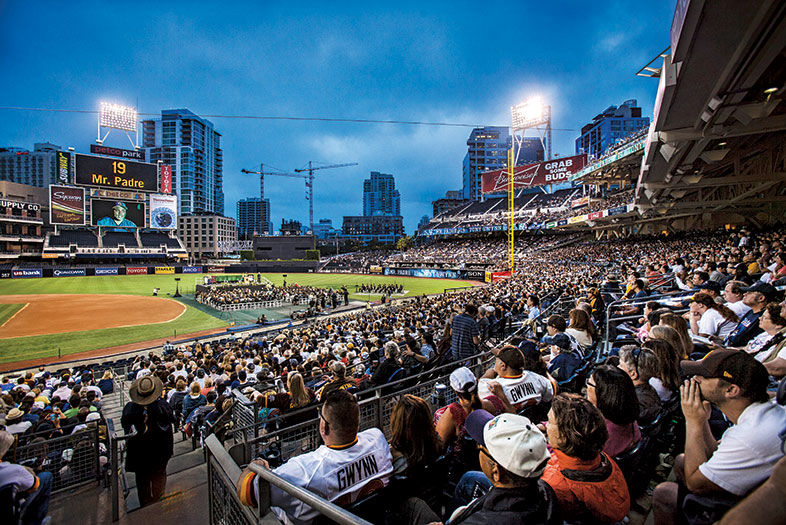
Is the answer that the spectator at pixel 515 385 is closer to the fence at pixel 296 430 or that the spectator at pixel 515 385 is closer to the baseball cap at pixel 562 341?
the fence at pixel 296 430

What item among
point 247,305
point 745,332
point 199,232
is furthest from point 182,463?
point 199,232

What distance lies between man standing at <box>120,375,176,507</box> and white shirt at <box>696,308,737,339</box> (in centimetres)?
782

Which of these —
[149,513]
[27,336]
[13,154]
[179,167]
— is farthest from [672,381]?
[13,154]

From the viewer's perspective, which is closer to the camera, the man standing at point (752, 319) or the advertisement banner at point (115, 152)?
the man standing at point (752, 319)

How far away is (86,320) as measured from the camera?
24109 millimetres

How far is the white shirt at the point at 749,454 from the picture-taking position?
1747 mm

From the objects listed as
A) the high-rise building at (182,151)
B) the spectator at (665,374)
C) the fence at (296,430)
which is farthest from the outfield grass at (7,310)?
the high-rise building at (182,151)

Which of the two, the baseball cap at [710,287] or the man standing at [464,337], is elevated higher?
the baseball cap at [710,287]

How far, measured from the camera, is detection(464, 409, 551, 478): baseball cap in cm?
169

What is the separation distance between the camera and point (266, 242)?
258 ft

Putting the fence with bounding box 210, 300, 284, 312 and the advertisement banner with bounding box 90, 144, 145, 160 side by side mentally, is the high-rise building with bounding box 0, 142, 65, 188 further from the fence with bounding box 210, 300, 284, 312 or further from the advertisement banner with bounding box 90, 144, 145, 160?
the fence with bounding box 210, 300, 284, 312

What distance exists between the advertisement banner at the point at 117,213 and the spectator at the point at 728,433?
7894cm

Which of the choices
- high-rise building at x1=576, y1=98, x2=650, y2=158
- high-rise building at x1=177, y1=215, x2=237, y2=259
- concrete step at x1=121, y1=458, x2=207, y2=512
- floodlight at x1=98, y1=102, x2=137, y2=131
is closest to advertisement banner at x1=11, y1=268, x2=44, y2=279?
floodlight at x1=98, y1=102, x2=137, y2=131

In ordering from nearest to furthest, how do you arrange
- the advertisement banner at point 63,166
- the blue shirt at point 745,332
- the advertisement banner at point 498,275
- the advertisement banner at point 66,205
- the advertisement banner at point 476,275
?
the blue shirt at point 745,332 → the advertisement banner at point 498,275 → the advertisement banner at point 476,275 → the advertisement banner at point 63,166 → the advertisement banner at point 66,205
